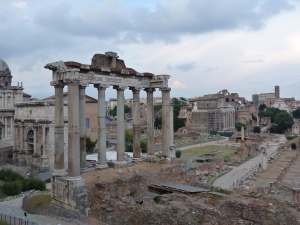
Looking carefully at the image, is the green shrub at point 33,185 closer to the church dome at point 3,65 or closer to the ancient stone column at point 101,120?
the ancient stone column at point 101,120

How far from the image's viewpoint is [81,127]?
50.5 feet

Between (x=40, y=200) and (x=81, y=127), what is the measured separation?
3.99 meters

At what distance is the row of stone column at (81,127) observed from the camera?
1305 cm

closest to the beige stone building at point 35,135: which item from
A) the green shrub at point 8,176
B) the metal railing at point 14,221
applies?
the green shrub at point 8,176

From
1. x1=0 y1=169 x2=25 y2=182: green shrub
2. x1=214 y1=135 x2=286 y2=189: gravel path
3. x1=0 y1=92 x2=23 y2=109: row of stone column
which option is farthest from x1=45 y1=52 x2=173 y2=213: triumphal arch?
x1=0 y1=92 x2=23 y2=109: row of stone column

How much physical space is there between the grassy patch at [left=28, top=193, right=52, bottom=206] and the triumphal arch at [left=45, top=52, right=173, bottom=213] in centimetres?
100

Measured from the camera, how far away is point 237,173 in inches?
1447

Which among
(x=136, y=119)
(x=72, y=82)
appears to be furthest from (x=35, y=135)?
(x=72, y=82)

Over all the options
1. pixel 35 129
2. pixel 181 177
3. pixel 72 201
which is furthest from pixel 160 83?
pixel 35 129

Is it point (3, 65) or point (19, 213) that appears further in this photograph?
point (3, 65)

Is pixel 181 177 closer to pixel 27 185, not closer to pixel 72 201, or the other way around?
pixel 72 201

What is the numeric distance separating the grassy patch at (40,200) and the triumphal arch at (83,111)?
100 cm

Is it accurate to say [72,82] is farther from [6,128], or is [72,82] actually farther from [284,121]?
[284,121]

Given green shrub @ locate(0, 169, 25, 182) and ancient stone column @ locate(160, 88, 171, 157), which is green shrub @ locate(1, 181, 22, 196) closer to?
green shrub @ locate(0, 169, 25, 182)
